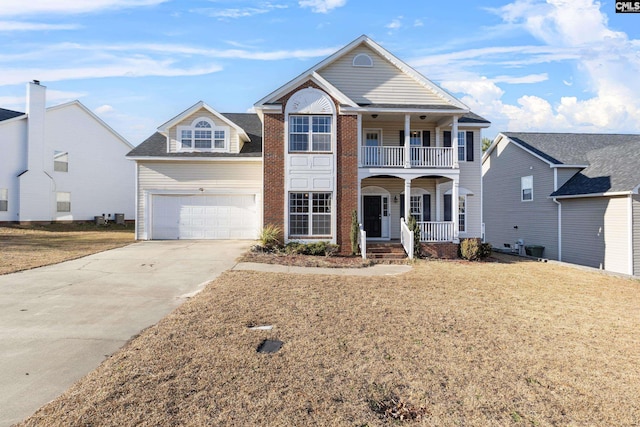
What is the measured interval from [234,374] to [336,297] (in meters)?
4.34

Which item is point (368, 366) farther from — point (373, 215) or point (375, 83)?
point (375, 83)

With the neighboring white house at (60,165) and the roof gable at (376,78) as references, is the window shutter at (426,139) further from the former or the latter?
the neighboring white house at (60,165)

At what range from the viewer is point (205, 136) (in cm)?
1869

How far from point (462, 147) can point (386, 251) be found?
263 inches

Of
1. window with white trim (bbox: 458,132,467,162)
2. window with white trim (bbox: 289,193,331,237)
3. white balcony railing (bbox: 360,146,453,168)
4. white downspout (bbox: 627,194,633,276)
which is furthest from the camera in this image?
window with white trim (bbox: 458,132,467,162)

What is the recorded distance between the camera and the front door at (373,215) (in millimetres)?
18156

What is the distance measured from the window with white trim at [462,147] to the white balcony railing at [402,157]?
4.83 ft

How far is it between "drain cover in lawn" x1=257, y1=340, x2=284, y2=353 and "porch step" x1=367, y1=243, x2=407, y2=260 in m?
Answer: 9.92

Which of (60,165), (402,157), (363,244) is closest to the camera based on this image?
(363,244)

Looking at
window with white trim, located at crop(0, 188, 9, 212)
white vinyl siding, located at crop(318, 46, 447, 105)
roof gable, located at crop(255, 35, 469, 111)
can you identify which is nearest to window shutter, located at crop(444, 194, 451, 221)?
roof gable, located at crop(255, 35, 469, 111)

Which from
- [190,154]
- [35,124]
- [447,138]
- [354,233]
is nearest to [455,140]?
[447,138]

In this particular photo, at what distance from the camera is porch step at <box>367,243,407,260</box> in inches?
606

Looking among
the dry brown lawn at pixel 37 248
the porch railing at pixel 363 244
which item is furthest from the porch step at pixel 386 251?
the dry brown lawn at pixel 37 248

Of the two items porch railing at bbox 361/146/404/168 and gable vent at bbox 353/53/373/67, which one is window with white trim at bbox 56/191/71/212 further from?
gable vent at bbox 353/53/373/67
